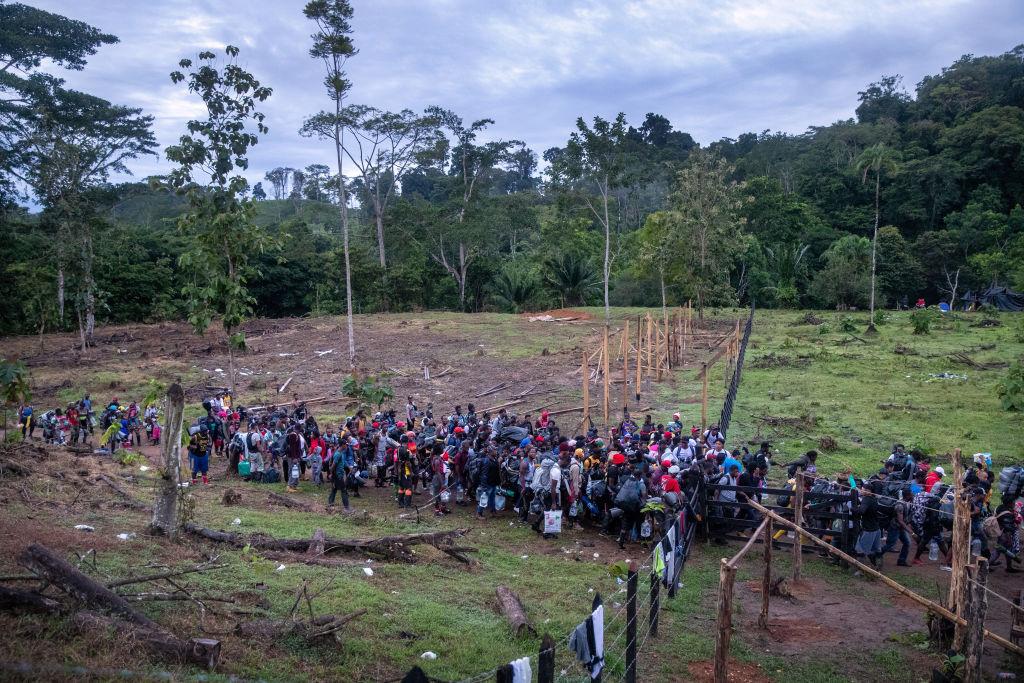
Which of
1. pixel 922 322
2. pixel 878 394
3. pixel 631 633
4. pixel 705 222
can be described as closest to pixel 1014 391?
pixel 878 394

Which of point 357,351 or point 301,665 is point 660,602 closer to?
point 301,665

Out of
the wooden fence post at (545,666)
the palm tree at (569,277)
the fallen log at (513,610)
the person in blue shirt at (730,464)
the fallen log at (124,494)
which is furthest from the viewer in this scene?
the palm tree at (569,277)

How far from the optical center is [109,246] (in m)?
45.0

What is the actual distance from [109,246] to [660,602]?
4509 centimetres

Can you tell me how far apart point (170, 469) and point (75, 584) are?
118 inches

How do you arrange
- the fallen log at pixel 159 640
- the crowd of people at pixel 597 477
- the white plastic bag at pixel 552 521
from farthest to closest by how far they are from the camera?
the white plastic bag at pixel 552 521 < the crowd of people at pixel 597 477 < the fallen log at pixel 159 640

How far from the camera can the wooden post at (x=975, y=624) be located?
7191mm

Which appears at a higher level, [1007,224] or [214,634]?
[1007,224]

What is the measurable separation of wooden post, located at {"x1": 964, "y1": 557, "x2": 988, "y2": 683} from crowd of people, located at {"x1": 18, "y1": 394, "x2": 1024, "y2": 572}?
1.33 meters

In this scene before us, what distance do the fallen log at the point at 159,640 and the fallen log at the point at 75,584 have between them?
12 cm

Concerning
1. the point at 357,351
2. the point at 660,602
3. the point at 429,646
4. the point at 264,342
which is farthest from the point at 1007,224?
the point at 429,646

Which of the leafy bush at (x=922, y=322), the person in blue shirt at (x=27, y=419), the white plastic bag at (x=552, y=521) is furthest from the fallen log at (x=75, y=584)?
the leafy bush at (x=922, y=322)

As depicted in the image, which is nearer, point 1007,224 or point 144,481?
point 144,481

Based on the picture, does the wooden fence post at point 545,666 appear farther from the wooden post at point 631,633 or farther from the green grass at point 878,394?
the green grass at point 878,394
